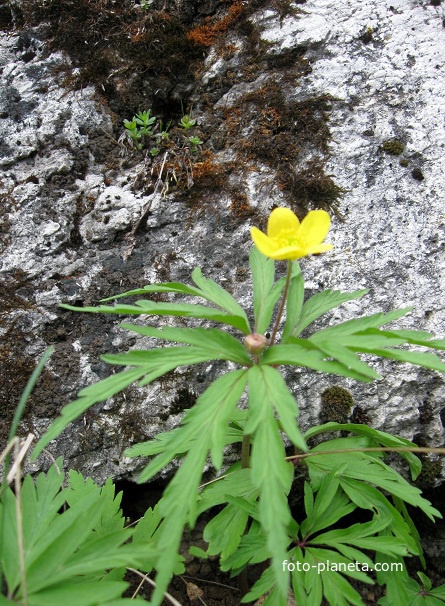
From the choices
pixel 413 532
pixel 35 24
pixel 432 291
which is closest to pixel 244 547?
pixel 413 532

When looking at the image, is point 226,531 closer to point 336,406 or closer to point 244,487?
point 244,487

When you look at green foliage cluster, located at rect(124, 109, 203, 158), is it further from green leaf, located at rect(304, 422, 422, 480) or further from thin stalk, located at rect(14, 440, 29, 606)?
thin stalk, located at rect(14, 440, 29, 606)

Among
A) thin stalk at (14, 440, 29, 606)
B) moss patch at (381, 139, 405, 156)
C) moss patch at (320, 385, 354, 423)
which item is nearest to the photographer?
thin stalk at (14, 440, 29, 606)

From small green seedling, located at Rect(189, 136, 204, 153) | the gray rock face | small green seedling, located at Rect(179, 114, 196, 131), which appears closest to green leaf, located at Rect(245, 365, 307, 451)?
the gray rock face

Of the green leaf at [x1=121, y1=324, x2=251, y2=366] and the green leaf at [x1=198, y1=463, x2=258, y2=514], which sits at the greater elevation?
the green leaf at [x1=121, y1=324, x2=251, y2=366]

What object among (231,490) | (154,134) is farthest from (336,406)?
(154,134)

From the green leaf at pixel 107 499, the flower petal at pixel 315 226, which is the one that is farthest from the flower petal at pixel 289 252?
the green leaf at pixel 107 499
